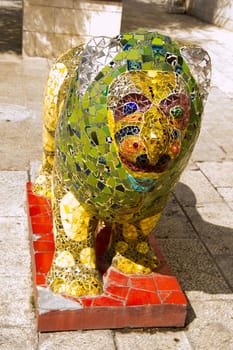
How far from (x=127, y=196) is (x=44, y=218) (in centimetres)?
120

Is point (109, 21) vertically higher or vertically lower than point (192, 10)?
higher

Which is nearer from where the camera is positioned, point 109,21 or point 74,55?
point 74,55

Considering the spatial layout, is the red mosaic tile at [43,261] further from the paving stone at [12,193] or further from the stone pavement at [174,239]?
the paving stone at [12,193]

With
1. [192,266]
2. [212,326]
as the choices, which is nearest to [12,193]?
[192,266]

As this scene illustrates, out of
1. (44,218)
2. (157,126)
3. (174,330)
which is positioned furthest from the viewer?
(44,218)

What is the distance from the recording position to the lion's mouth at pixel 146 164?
231 centimetres

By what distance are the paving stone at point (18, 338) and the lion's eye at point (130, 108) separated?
4.59 feet

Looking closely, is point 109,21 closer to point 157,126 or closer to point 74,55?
point 74,55

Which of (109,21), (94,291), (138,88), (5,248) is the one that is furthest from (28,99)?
(138,88)

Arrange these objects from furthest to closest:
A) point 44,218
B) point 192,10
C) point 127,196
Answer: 1. point 192,10
2. point 44,218
3. point 127,196

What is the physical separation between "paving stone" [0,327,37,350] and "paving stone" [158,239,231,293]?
1.08 meters

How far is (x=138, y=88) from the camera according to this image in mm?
2318

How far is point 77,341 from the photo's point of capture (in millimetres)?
2900

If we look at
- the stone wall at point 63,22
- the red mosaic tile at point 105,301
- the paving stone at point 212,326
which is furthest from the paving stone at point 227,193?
the stone wall at point 63,22
